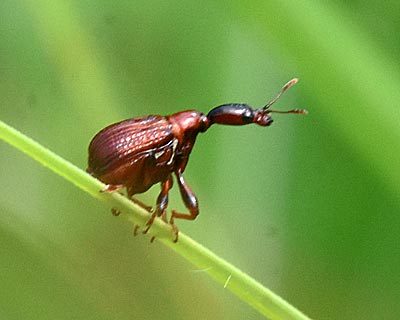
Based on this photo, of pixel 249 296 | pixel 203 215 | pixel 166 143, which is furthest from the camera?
pixel 203 215

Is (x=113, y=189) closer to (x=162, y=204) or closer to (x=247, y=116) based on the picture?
(x=162, y=204)

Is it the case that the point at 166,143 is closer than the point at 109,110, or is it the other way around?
the point at 166,143

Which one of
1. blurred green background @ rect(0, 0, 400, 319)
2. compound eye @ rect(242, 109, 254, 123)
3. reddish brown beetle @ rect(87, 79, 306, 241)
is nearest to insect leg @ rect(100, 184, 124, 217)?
reddish brown beetle @ rect(87, 79, 306, 241)

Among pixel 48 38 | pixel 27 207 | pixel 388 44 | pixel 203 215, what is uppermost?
pixel 388 44

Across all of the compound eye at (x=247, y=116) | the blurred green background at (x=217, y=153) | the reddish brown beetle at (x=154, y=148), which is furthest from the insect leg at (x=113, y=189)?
the blurred green background at (x=217, y=153)

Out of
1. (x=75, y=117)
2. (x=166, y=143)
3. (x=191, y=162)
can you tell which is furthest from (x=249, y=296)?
(x=75, y=117)

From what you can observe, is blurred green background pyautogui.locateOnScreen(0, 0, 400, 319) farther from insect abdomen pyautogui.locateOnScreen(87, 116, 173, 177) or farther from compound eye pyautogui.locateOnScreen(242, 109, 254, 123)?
insect abdomen pyautogui.locateOnScreen(87, 116, 173, 177)

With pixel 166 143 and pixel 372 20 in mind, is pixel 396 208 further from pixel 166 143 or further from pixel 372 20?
pixel 166 143
